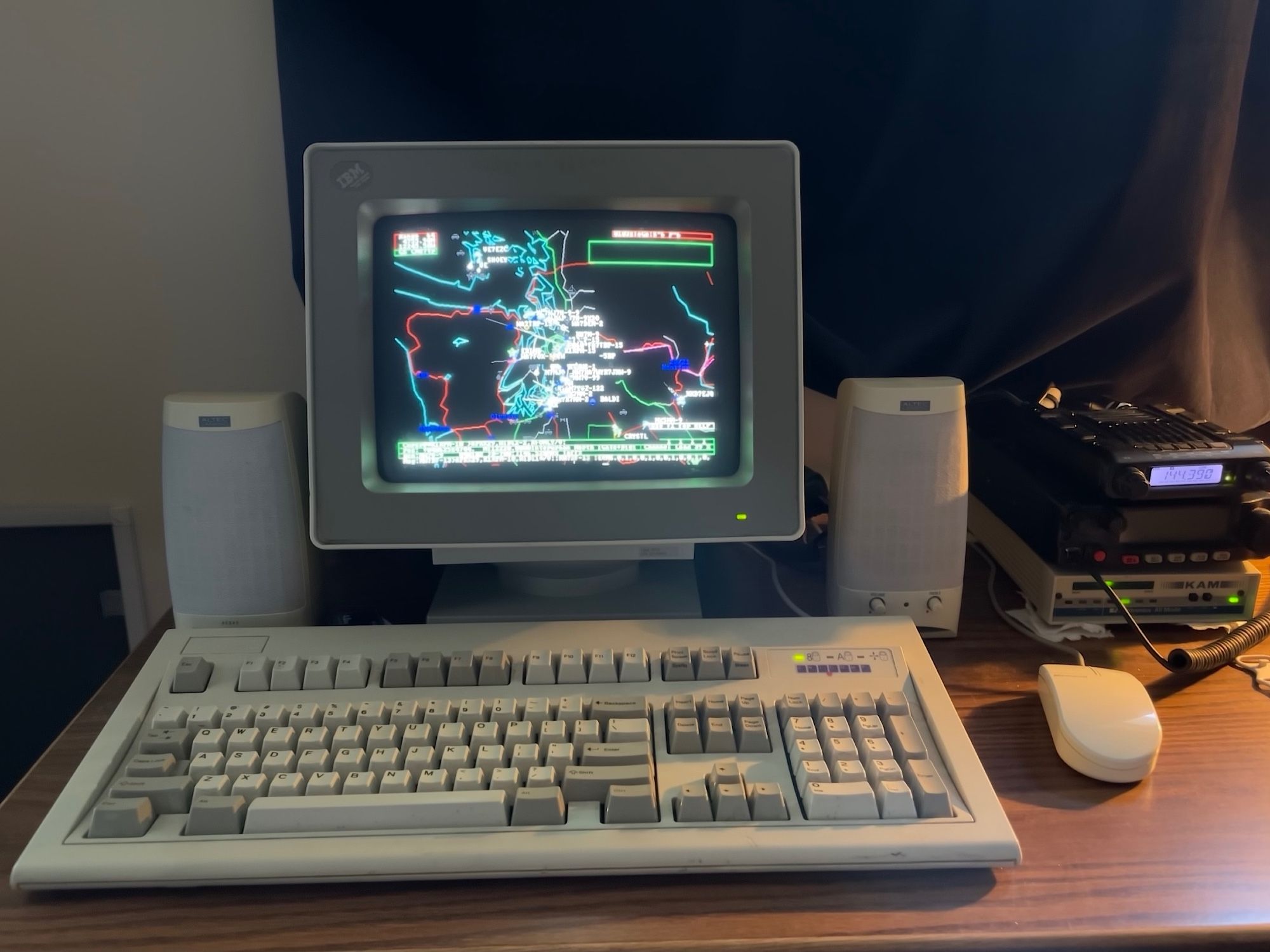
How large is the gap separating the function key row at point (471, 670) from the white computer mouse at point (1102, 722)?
0.23m

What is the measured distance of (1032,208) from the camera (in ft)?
3.42

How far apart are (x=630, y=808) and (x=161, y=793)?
12.2 inches

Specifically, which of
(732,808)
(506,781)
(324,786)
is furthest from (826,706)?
(324,786)

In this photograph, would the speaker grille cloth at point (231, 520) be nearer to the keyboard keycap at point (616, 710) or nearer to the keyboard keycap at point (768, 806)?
the keyboard keycap at point (616, 710)

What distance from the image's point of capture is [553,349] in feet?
2.76

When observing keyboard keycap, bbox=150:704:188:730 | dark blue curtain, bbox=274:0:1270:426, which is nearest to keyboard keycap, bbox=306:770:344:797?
keyboard keycap, bbox=150:704:188:730

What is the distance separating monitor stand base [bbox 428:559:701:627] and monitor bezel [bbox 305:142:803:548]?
0.24ft

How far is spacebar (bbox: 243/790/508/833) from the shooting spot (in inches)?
23.4

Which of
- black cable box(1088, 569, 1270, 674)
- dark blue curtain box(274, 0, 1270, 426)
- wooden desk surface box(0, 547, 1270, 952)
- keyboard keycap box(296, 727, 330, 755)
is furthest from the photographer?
dark blue curtain box(274, 0, 1270, 426)

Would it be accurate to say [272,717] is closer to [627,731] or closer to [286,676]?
[286,676]

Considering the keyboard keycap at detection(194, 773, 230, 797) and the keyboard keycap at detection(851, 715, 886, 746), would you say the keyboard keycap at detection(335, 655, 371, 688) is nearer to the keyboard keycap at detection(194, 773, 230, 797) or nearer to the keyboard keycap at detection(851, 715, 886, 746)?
the keyboard keycap at detection(194, 773, 230, 797)

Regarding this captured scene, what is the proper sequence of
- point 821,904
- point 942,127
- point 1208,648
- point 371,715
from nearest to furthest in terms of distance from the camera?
point 821,904
point 371,715
point 1208,648
point 942,127

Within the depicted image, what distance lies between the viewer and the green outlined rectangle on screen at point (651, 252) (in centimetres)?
83

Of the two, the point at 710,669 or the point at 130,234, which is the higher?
the point at 130,234
